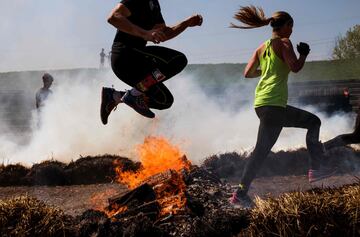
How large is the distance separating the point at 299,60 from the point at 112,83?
11.5 meters

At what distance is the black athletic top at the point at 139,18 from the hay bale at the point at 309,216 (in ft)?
7.19

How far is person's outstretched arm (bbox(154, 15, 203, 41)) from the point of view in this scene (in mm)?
4863

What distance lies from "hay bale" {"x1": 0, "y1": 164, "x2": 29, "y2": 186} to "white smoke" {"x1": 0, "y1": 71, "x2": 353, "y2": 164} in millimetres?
2145

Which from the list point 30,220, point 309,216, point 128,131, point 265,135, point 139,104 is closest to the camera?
point 309,216

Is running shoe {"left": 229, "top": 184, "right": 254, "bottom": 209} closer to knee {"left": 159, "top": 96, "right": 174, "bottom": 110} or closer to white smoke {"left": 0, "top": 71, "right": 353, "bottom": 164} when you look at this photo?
knee {"left": 159, "top": 96, "right": 174, "bottom": 110}

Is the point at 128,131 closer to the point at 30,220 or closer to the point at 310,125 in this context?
the point at 310,125

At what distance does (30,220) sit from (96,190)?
176 inches

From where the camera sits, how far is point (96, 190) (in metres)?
8.39

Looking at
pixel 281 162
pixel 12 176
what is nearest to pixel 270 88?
pixel 281 162

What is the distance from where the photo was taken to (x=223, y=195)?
605 cm

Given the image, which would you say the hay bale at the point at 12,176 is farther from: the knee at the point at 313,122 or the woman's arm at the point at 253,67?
the knee at the point at 313,122

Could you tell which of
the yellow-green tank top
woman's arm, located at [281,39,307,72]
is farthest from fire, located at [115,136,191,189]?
woman's arm, located at [281,39,307,72]

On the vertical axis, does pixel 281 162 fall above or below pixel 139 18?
below

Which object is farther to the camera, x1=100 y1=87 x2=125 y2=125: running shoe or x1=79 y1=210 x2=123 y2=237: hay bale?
x1=100 y1=87 x2=125 y2=125: running shoe
